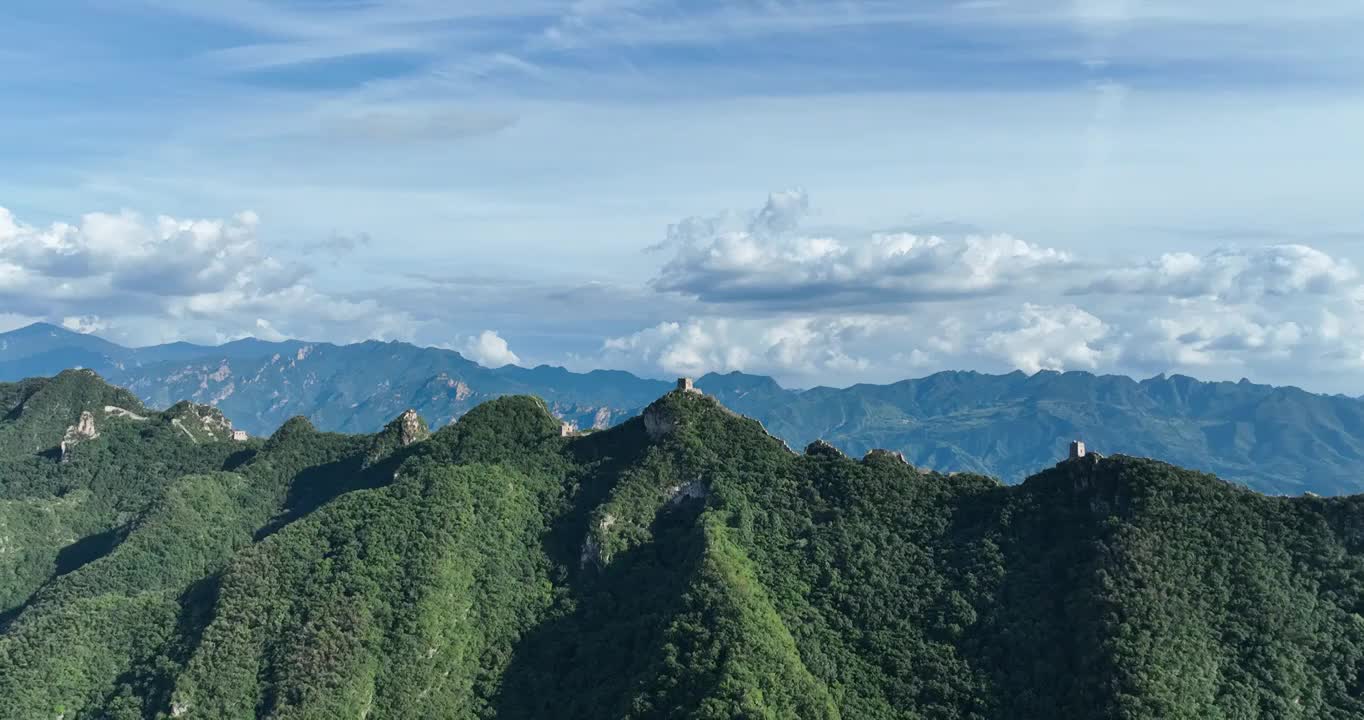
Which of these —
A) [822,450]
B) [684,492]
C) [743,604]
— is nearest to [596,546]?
[684,492]

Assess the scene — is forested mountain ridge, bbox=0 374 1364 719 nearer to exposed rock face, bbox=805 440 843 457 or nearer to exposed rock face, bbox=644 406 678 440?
exposed rock face, bbox=805 440 843 457

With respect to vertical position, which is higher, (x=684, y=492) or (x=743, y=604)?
(x=684, y=492)

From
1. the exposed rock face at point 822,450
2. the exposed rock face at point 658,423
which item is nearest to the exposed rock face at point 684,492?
the exposed rock face at point 658,423

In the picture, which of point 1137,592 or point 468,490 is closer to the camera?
point 1137,592

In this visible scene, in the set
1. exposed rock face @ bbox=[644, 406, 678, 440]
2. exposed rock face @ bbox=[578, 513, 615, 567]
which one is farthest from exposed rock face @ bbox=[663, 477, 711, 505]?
exposed rock face @ bbox=[644, 406, 678, 440]

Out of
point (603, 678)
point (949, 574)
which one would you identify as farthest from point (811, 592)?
point (603, 678)

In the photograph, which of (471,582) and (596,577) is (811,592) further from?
(471,582)

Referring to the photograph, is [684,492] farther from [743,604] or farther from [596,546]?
[743,604]

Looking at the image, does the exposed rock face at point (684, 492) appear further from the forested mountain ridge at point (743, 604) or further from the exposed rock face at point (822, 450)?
the exposed rock face at point (822, 450)
